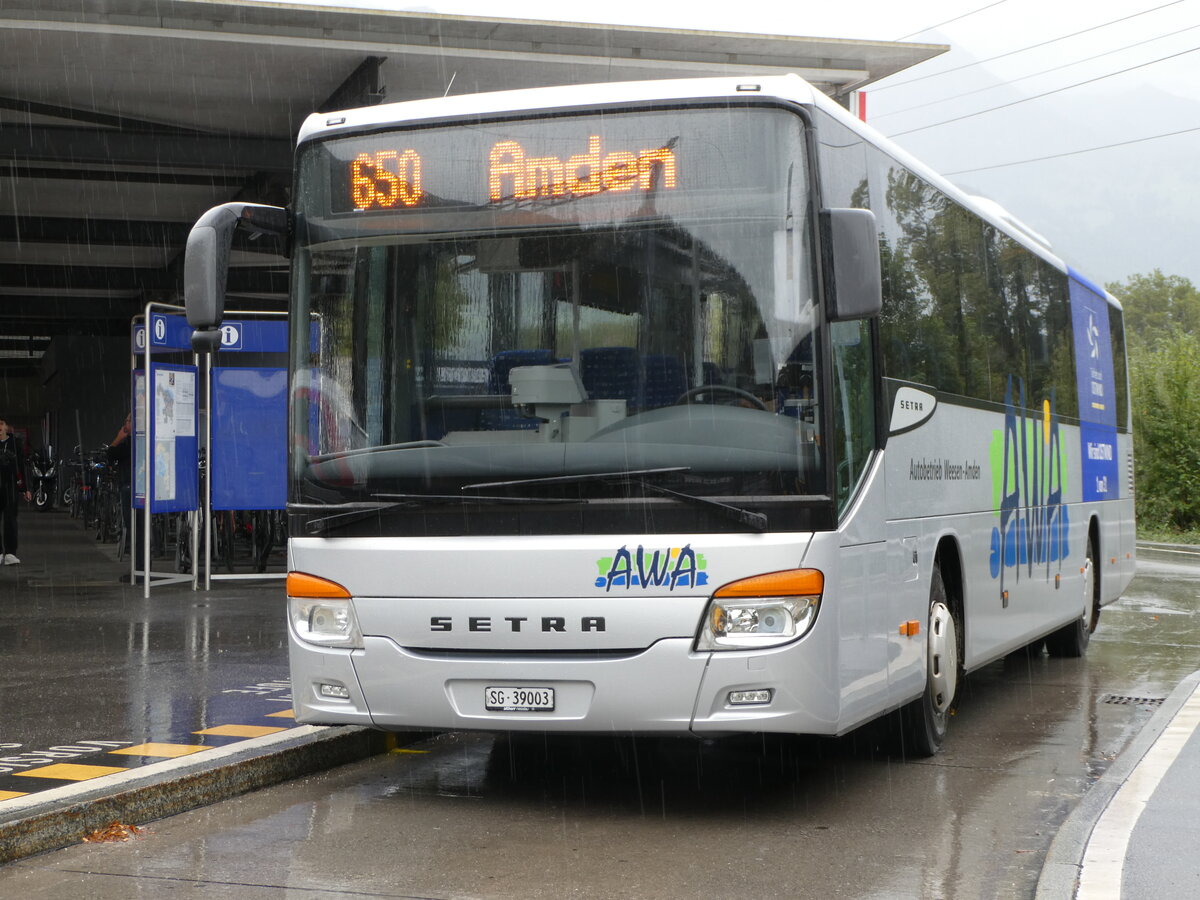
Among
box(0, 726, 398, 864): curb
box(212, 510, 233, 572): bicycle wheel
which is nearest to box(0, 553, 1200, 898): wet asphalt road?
box(0, 726, 398, 864): curb

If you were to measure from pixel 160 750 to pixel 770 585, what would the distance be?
122 inches

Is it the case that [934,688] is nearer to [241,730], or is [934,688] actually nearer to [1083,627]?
[241,730]

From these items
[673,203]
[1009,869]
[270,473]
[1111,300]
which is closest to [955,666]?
[1009,869]

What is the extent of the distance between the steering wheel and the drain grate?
4.94m

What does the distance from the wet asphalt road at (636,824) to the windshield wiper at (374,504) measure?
127 cm

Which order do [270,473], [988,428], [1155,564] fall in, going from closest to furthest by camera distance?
[988,428] → [270,473] → [1155,564]

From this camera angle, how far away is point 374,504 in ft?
21.5

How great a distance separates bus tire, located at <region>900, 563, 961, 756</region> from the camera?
791 cm

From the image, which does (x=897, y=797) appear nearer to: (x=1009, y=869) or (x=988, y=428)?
(x=1009, y=869)

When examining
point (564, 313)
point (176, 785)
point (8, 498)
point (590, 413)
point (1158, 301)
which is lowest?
point (176, 785)

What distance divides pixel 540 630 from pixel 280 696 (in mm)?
3187

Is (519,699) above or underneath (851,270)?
underneath

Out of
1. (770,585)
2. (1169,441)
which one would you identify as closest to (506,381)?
(770,585)

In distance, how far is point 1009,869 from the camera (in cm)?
571
